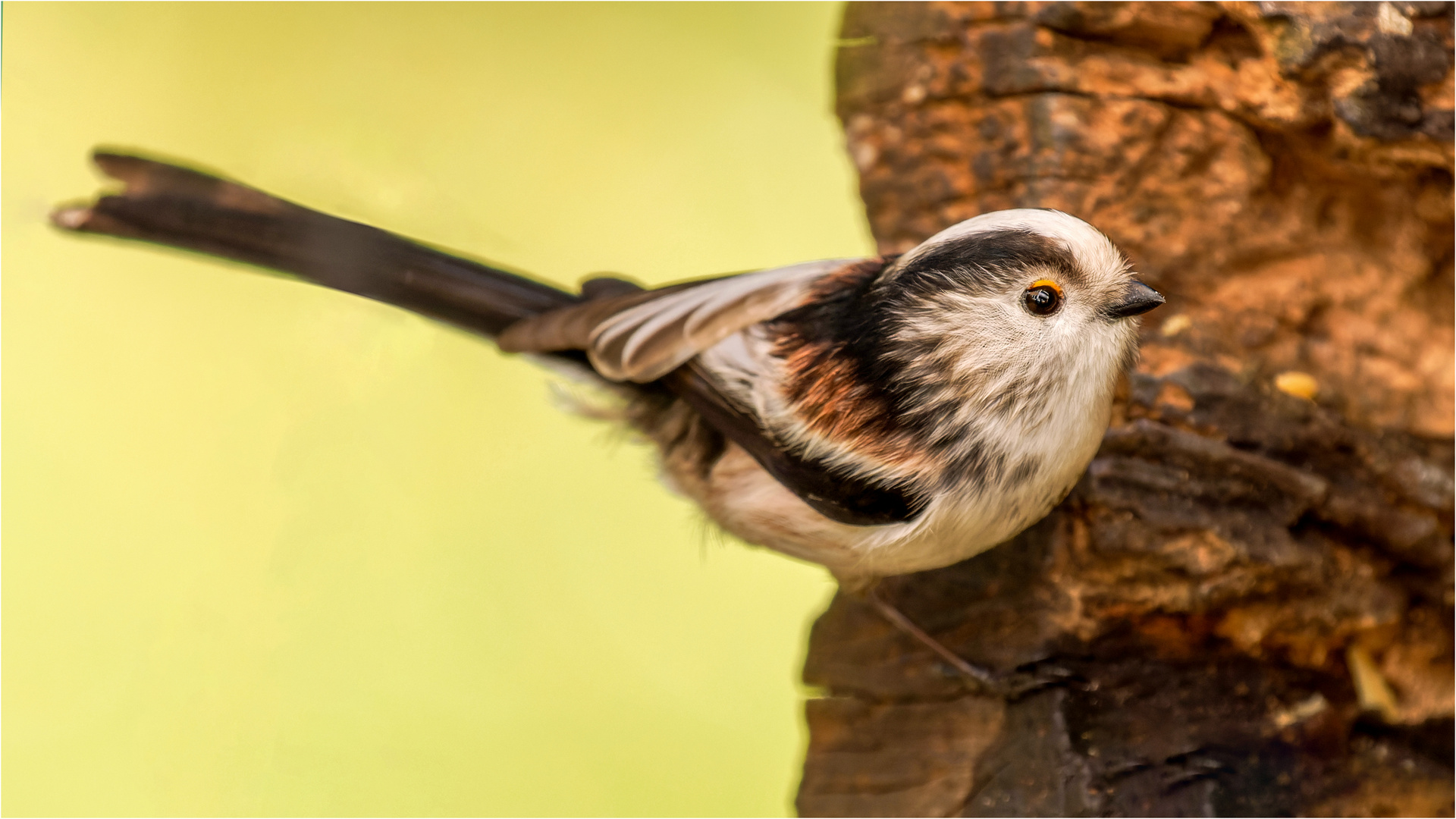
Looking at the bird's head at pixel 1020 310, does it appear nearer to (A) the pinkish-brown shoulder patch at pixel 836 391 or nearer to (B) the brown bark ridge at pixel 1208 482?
(A) the pinkish-brown shoulder patch at pixel 836 391

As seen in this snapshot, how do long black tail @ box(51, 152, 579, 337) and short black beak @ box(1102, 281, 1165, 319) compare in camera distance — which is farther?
long black tail @ box(51, 152, 579, 337)

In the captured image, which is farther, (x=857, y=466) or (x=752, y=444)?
(x=752, y=444)

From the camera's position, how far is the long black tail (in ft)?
5.22

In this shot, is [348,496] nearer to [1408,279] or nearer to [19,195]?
[19,195]

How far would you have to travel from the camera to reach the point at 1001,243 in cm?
133

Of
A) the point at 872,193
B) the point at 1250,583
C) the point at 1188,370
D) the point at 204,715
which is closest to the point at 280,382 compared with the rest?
the point at 204,715

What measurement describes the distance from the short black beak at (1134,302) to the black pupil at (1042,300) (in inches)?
3.2

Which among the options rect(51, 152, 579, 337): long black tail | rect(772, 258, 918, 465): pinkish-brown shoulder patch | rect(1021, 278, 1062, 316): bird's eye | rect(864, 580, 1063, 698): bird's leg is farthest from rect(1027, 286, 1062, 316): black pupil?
rect(51, 152, 579, 337): long black tail

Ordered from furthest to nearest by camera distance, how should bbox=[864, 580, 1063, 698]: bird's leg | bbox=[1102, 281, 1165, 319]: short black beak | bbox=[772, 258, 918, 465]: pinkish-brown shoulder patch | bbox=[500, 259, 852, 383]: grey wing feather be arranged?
1. bbox=[864, 580, 1063, 698]: bird's leg
2. bbox=[500, 259, 852, 383]: grey wing feather
3. bbox=[772, 258, 918, 465]: pinkish-brown shoulder patch
4. bbox=[1102, 281, 1165, 319]: short black beak

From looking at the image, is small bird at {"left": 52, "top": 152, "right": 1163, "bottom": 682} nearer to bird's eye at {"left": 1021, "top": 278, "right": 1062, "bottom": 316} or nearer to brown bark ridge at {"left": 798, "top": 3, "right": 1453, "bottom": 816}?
bird's eye at {"left": 1021, "top": 278, "right": 1062, "bottom": 316}

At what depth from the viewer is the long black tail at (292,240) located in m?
1.59

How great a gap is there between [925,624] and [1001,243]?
850 mm

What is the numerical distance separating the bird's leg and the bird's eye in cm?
69

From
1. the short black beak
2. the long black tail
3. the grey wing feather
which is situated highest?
the long black tail
